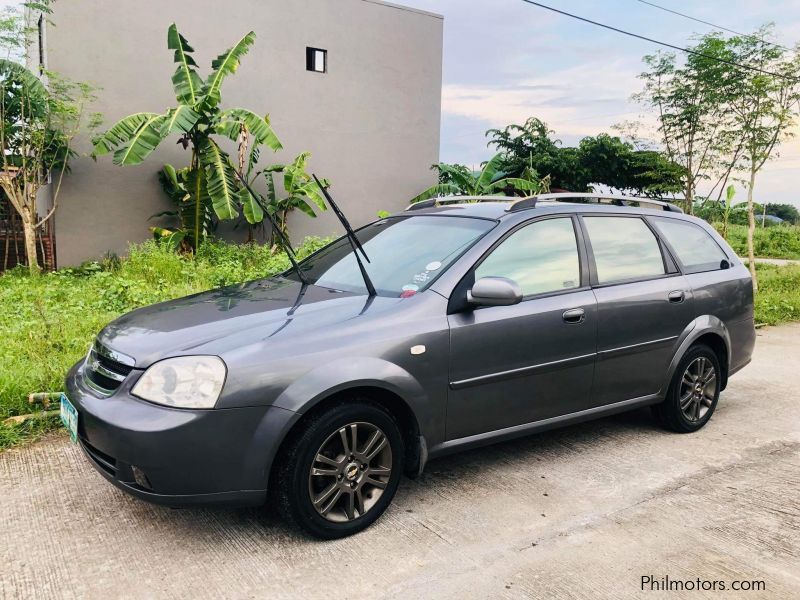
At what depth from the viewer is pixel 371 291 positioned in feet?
12.1

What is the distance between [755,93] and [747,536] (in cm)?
A: 1178

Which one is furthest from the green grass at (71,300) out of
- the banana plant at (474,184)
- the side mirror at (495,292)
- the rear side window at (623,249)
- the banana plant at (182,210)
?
the banana plant at (474,184)

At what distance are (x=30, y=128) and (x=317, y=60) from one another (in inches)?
259

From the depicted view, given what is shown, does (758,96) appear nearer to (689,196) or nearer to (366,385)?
(689,196)

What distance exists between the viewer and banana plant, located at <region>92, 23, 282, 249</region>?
36.0ft

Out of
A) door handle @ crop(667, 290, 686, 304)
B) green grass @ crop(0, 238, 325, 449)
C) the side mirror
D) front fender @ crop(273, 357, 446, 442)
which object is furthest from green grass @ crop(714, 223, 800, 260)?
front fender @ crop(273, 357, 446, 442)

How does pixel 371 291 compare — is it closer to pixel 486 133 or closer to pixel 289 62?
pixel 289 62

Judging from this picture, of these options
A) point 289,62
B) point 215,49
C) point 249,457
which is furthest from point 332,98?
point 249,457

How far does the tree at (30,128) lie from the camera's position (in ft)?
35.9

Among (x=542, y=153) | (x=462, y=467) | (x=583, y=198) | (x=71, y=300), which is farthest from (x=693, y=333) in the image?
(x=542, y=153)

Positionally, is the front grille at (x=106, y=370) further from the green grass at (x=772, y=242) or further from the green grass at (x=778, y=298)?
the green grass at (x=772, y=242)

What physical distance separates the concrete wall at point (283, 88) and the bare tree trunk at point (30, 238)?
57 cm

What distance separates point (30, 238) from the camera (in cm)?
1157

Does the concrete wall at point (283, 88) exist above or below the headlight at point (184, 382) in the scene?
above
